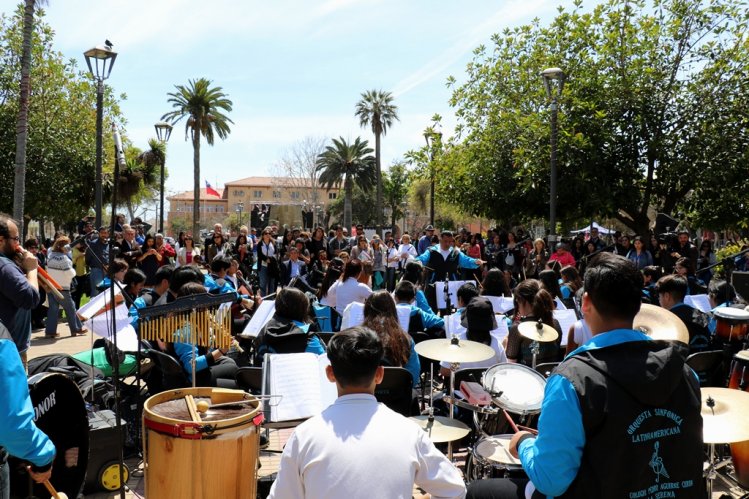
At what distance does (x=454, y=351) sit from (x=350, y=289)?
394cm

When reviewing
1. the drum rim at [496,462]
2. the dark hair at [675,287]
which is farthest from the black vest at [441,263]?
the drum rim at [496,462]

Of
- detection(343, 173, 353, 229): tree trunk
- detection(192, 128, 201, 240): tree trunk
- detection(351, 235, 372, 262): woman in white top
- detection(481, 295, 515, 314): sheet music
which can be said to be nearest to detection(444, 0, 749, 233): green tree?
detection(351, 235, 372, 262): woman in white top

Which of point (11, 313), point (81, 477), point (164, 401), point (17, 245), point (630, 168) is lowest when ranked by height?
point (81, 477)

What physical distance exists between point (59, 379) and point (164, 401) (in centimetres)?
76

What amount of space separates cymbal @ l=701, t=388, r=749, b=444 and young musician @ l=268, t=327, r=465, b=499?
1.78m

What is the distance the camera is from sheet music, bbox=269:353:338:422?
4.00 metres

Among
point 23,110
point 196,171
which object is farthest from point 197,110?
point 23,110

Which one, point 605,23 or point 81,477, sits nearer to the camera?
point 81,477

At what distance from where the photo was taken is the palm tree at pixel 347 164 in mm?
52156

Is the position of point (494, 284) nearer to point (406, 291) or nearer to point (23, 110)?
point (406, 291)

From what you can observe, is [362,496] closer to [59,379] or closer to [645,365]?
[645,365]

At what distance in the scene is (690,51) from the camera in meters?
16.7

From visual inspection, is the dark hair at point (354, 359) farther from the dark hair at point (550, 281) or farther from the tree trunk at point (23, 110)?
the tree trunk at point (23, 110)

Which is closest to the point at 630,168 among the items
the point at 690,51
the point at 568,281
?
the point at 690,51
